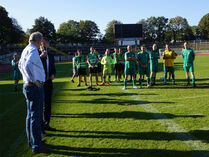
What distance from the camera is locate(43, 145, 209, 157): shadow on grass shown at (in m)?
3.15

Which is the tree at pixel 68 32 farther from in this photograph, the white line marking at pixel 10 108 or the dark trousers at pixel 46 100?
the dark trousers at pixel 46 100

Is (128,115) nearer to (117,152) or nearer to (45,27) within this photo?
(117,152)

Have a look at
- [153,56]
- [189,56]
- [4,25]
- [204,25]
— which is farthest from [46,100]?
[204,25]

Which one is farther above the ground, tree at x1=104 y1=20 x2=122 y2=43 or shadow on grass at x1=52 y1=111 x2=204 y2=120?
tree at x1=104 y1=20 x2=122 y2=43

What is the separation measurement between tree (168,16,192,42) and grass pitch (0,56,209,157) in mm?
88105

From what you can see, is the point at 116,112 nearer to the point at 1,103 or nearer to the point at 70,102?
the point at 70,102

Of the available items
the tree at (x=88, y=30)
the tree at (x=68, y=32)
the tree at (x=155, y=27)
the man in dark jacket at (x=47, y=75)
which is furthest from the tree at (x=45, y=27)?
the man in dark jacket at (x=47, y=75)

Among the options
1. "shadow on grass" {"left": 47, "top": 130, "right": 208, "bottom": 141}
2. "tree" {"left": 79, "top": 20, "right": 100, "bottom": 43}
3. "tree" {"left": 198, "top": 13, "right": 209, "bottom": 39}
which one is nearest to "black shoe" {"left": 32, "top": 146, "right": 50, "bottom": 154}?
"shadow on grass" {"left": 47, "top": 130, "right": 208, "bottom": 141}

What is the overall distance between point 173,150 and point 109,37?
88.3 meters

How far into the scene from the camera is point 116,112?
542cm

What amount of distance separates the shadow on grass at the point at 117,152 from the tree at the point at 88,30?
3305 inches

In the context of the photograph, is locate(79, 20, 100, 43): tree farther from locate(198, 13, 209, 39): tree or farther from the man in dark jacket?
the man in dark jacket

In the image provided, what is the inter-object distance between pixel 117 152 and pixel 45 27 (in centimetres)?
7652

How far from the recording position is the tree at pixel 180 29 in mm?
85644
